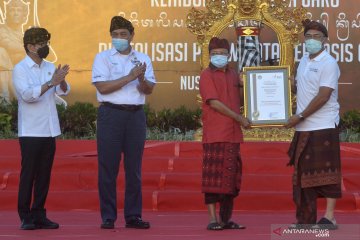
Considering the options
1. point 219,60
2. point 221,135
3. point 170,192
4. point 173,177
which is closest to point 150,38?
point 173,177

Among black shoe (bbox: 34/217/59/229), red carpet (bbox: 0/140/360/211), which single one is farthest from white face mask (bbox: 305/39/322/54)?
black shoe (bbox: 34/217/59/229)

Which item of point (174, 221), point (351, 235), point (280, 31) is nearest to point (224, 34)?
point (280, 31)

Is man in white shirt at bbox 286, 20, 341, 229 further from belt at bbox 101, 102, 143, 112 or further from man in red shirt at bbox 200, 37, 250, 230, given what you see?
belt at bbox 101, 102, 143, 112

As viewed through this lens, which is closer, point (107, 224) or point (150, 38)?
point (107, 224)

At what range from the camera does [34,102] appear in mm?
8250

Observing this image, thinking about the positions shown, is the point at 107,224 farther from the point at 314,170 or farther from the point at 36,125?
the point at 314,170

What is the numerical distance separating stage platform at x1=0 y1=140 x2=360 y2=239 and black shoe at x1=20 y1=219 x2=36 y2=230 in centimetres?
7

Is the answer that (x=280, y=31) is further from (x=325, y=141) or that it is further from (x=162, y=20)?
(x=325, y=141)

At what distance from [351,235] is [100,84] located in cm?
237

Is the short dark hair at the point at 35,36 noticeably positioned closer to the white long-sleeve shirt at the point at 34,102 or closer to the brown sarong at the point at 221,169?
the white long-sleeve shirt at the point at 34,102

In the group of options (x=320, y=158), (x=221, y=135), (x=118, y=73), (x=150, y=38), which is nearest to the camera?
(x=320, y=158)

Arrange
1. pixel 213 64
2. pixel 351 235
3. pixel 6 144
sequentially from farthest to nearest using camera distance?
pixel 6 144
pixel 213 64
pixel 351 235

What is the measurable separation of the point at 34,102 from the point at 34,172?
0.59m

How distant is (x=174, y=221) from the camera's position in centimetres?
878
